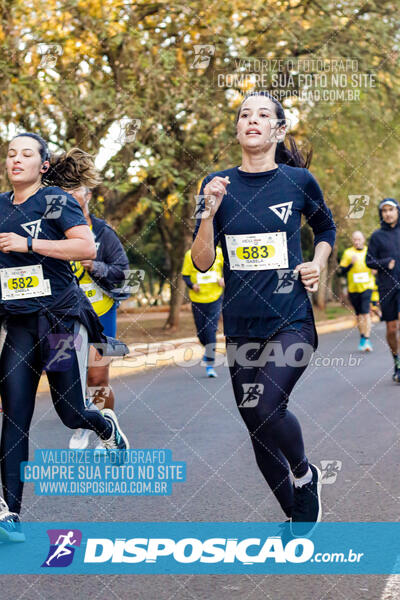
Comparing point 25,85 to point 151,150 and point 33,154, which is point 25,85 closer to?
point 151,150

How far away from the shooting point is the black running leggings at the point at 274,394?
3.92m

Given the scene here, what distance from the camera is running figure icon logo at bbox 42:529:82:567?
13.1 feet

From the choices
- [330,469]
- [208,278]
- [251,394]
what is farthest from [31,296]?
[208,278]

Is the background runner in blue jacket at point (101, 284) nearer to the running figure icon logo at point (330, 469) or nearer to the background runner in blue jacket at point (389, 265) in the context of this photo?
the running figure icon logo at point (330, 469)

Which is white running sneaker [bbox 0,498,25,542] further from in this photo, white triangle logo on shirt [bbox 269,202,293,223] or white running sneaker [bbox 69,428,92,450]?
white running sneaker [bbox 69,428,92,450]

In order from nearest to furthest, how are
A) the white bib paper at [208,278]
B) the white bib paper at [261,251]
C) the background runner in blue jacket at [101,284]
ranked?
the white bib paper at [261,251]
the background runner in blue jacket at [101,284]
the white bib paper at [208,278]

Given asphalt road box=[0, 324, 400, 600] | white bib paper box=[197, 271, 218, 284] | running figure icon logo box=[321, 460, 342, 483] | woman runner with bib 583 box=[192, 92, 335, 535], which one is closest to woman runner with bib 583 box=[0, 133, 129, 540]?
asphalt road box=[0, 324, 400, 600]

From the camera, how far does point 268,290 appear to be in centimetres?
393

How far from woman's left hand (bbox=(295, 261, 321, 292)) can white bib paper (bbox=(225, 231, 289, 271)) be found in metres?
0.11

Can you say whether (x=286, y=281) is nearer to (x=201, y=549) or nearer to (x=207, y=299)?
(x=201, y=549)

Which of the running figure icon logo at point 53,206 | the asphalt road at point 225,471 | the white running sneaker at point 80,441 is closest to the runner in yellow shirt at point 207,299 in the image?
the asphalt road at point 225,471

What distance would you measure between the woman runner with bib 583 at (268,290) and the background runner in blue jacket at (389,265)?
20.8 feet

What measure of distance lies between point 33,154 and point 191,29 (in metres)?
11.2

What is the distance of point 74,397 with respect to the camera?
4578 millimetres
